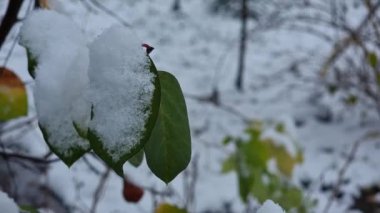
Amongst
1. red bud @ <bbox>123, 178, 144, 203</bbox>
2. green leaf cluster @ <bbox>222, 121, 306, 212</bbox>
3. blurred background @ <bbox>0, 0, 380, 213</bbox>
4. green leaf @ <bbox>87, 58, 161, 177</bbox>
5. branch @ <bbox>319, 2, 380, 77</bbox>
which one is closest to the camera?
green leaf @ <bbox>87, 58, 161, 177</bbox>

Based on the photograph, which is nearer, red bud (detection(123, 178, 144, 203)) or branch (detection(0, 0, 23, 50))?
branch (detection(0, 0, 23, 50))

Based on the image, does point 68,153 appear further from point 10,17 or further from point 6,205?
point 10,17

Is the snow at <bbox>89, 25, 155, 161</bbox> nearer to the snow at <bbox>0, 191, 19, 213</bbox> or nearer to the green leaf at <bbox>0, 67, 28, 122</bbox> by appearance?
the snow at <bbox>0, 191, 19, 213</bbox>

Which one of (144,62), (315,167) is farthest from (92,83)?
(315,167)

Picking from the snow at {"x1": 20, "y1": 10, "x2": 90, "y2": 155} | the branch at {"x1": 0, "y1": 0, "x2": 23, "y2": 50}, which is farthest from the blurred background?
the snow at {"x1": 20, "y1": 10, "x2": 90, "y2": 155}

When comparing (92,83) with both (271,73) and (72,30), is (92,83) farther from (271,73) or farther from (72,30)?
(271,73)

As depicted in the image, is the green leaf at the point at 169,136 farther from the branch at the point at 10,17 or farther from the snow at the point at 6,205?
the branch at the point at 10,17

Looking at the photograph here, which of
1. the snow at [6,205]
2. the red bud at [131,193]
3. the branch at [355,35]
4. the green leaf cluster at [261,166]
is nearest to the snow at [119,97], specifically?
the snow at [6,205]

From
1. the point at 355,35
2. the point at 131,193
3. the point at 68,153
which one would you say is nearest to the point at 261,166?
the point at 131,193
